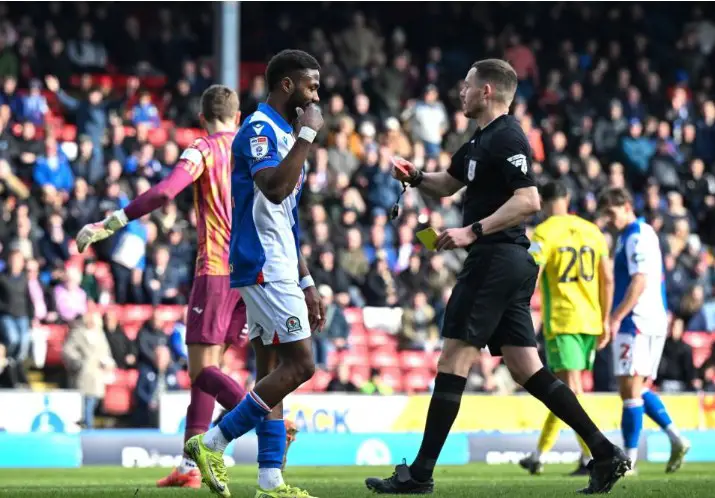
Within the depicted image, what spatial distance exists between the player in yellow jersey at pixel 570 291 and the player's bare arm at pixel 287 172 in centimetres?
496

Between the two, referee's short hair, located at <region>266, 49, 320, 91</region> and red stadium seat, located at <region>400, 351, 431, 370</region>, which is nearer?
referee's short hair, located at <region>266, 49, 320, 91</region>

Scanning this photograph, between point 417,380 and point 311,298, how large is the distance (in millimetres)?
12229

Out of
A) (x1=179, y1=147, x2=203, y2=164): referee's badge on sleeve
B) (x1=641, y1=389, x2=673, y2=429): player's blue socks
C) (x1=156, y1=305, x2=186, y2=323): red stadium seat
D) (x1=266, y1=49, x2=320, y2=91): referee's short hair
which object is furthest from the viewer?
(x1=156, y1=305, x2=186, y2=323): red stadium seat

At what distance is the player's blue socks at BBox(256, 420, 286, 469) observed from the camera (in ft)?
23.6

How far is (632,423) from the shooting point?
11.5 metres

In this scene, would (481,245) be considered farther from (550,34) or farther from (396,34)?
(550,34)

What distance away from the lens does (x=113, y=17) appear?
26156 millimetres

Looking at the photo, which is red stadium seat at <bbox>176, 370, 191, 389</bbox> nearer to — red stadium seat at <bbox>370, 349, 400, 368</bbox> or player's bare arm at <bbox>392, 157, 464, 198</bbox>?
red stadium seat at <bbox>370, 349, 400, 368</bbox>

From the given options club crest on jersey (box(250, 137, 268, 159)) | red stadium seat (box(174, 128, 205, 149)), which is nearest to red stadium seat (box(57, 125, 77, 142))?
red stadium seat (box(174, 128, 205, 149))

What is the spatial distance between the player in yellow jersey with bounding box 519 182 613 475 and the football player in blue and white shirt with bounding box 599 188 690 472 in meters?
0.14

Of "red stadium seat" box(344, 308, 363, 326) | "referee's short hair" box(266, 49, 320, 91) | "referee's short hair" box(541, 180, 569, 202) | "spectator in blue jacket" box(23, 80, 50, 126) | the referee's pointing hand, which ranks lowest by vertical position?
"red stadium seat" box(344, 308, 363, 326)

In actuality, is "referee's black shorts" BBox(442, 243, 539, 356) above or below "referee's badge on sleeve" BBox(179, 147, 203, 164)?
below

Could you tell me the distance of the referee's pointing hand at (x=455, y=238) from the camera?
7582 mm

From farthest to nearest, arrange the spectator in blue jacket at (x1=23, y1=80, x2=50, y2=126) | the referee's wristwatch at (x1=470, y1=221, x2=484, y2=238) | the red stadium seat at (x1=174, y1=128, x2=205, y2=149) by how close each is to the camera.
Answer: the red stadium seat at (x1=174, y1=128, x2=205, y2=149) < the spectator in blue jacket at (x1=23, y1=80, x2=50, y2=126) < the referee's wristwatch at (x1=470, y1=221, x2=484, y2=238)
